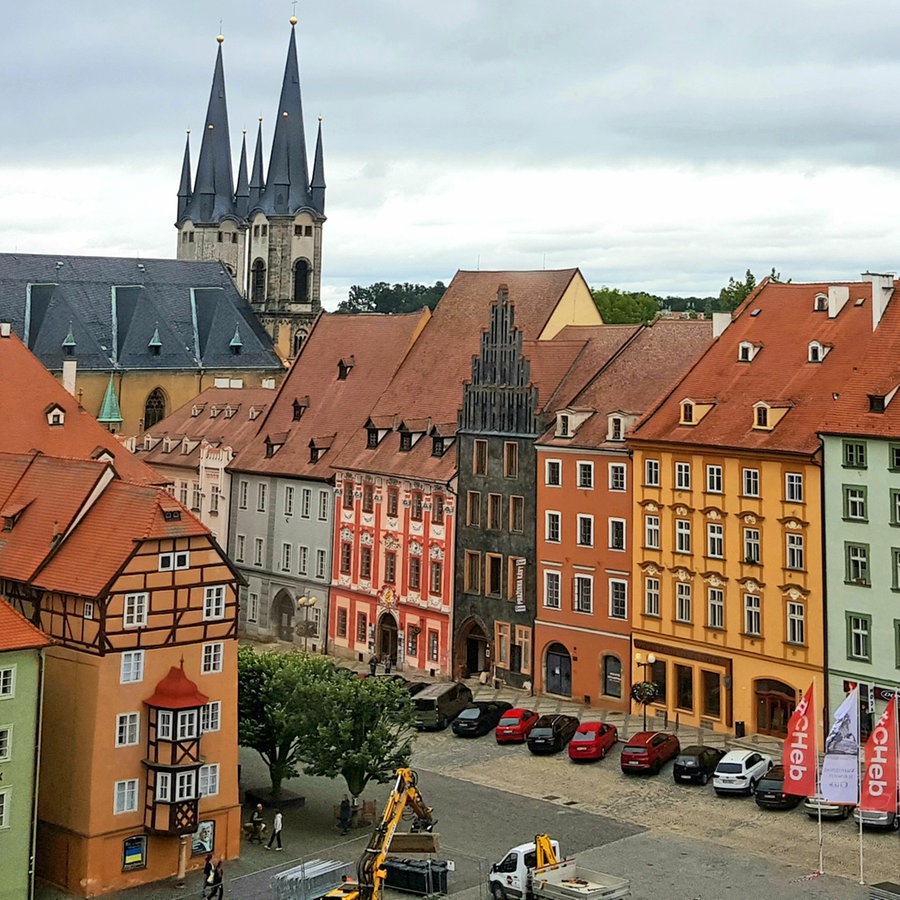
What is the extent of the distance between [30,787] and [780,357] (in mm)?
33482

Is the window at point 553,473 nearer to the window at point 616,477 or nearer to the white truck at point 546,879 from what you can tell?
the window at point 616,477

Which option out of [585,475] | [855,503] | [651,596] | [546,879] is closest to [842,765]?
[546,879]

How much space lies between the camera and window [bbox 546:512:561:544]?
64625mm

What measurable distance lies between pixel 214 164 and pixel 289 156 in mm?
11721

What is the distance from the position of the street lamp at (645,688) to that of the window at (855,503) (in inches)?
417

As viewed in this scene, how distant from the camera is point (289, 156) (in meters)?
132

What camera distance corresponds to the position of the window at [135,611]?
141 feet

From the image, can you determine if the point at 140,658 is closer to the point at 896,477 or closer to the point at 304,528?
the point at 896,477

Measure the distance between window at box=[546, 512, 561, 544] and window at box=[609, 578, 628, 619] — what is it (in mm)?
3557

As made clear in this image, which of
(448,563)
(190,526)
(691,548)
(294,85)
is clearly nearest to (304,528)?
(448,563)

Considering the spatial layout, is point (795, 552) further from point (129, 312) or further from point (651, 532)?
point (129, 312)

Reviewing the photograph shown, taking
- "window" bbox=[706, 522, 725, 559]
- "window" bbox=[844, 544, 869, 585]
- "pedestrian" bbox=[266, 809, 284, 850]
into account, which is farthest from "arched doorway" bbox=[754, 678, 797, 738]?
"pedestrian" bbox=[266, 809, 284, 850]

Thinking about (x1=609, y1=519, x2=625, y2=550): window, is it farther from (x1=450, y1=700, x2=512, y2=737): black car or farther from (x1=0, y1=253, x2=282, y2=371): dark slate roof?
(x1=0, y1=253, x2=282, y2=371): dark slate roof

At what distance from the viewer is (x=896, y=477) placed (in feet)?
172
